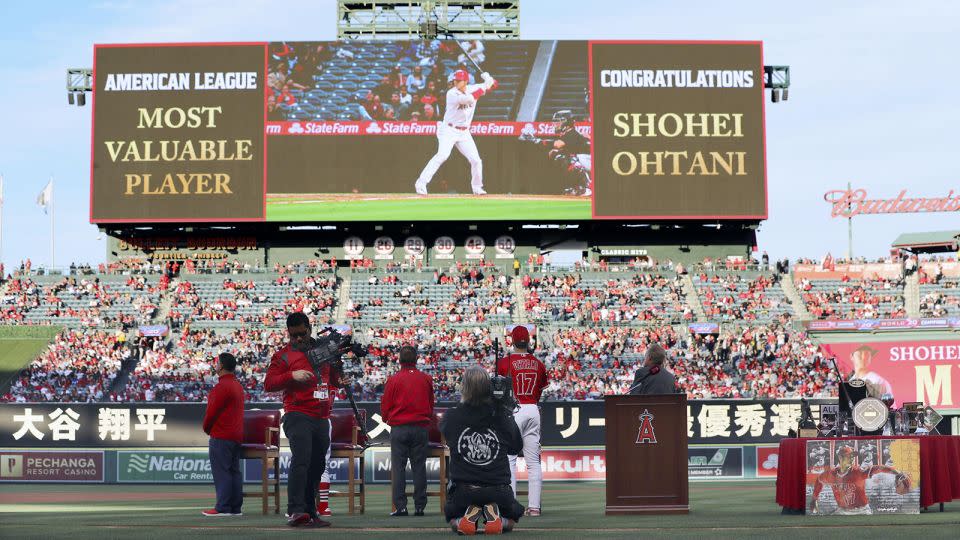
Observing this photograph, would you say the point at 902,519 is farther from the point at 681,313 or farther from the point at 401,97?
the point at 401,97

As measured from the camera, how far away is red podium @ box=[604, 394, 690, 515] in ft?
45.9

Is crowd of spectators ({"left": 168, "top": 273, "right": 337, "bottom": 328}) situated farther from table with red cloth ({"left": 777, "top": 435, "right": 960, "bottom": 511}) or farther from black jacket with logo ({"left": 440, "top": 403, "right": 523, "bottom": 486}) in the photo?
black jacket with logo ({"left": 440, "top": 403, "right": 523, "bottom": 486})

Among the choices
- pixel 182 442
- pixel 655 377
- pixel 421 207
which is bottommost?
pixel 182 442

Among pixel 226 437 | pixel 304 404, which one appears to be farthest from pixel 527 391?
pixel 226 437

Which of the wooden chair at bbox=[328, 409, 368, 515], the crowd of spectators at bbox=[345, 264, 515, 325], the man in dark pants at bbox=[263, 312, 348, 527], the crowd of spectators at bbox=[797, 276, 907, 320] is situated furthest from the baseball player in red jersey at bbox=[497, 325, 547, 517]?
the crowd of spectators at bbox=[797, 276, 907, 320]

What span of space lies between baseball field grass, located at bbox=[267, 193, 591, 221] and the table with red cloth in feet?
113

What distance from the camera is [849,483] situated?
1420 cm

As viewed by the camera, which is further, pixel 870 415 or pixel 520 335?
pixel 520 335

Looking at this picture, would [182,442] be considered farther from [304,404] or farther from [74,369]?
[74,369]

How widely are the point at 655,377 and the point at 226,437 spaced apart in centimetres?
482

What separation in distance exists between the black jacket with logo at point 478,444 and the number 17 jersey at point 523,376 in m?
3.07

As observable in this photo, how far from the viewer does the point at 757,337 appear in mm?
44625

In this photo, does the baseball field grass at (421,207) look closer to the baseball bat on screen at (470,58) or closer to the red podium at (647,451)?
the baseball bat on screen at (470,58)

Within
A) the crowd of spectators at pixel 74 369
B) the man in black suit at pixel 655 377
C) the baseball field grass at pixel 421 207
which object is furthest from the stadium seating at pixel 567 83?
the man in black suit at pixel 655 377
